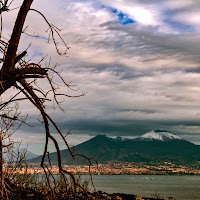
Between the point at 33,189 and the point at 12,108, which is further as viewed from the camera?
the point at 33,189

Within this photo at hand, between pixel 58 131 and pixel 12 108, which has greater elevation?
pixel 12 108

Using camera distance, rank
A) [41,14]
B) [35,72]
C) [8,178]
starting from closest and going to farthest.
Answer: [35,72]
[41,14]
[8,178]

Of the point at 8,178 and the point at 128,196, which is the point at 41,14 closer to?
the point at 8,178

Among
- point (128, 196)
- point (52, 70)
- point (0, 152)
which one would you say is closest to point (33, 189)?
point (128, 196)

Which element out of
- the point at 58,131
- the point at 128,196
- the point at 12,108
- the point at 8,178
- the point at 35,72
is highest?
the point at 35,72

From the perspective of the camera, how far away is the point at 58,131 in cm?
566

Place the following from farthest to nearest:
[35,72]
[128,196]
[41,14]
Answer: [128,196] < [41,14] < [35,72]

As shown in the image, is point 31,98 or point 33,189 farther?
point 33,189

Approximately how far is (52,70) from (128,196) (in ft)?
21.8

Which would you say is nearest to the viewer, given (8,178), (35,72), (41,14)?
(35,72)

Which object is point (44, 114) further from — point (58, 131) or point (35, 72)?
point (35, 72)

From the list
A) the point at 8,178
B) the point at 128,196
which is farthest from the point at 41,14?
the point at 128,196

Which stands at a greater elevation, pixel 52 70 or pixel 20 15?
pixel 20 15

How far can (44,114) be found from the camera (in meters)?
5.77
